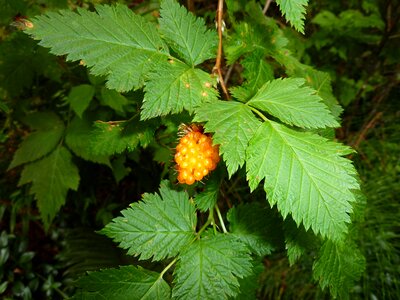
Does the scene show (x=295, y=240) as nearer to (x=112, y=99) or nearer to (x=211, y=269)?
(x=211, y=269)

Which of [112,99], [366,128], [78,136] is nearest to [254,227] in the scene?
[112,99]

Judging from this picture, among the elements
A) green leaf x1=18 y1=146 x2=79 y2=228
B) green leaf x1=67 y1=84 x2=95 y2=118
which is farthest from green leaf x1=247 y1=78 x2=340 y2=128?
green leaf x1=18 y1=146 x2=79 y2=228

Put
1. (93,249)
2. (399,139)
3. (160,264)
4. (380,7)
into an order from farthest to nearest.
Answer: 1. (380,7)
2. (399,139)
3. (93,249)
4. (160,264)

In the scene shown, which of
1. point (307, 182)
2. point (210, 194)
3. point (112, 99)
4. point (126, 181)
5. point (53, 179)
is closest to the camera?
point (307, 182)

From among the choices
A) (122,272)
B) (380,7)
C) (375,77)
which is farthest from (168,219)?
(380,7)

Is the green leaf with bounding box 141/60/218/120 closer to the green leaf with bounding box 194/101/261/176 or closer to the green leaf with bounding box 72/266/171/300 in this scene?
the green leaf with bounding box 194/101/261/176

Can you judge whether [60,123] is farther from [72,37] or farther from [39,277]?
[72,37]
